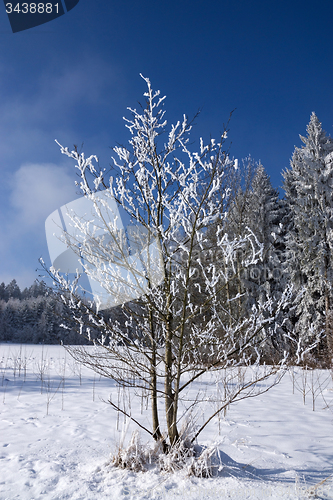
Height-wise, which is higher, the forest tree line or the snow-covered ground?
the forest tree line

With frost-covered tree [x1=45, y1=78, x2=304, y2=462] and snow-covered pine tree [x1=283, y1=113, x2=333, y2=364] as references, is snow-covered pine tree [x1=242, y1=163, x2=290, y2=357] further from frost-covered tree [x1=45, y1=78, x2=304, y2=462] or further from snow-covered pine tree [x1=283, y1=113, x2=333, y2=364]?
frost-covered tree [x1=45, y1=78, x2=304, y2=462]

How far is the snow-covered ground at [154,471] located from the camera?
87.1 inches

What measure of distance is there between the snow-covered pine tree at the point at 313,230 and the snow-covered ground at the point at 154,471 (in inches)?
352

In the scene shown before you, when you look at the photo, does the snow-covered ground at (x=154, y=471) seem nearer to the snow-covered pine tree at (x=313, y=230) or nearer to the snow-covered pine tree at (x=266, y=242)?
the snow-covered pine tree at (x=313, y=230)

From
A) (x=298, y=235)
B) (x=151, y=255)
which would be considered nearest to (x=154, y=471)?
(x=151, y=255)

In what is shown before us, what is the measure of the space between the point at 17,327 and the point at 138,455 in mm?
43860

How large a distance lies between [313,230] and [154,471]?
46.0ft

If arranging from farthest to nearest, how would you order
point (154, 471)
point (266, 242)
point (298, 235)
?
point (266, 242) < point (298, 235) < point (154, 471)

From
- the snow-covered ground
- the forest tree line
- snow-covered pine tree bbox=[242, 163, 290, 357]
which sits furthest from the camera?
snow-covered pine tree bbox=[242, 163, 290, 357]

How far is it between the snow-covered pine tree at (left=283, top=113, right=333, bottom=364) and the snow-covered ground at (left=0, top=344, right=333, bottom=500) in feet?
29.4

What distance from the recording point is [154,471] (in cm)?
250

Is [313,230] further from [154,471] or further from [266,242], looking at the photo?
[154,471]

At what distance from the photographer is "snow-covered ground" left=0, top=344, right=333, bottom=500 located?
87.1 inches

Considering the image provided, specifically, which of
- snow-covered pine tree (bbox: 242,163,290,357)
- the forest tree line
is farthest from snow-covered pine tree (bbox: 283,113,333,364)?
snow-covered pine tree (bbox: 242,163,290,357)
